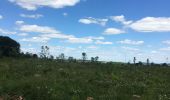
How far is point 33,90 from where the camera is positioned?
18.3m

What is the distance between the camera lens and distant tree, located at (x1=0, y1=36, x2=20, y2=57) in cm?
8600

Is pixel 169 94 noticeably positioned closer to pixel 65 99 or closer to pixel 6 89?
pixel 65 99

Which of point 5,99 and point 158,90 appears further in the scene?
point 158,90

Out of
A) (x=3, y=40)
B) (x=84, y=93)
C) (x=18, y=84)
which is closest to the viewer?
(x=84, y=93)

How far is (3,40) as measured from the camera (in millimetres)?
91562

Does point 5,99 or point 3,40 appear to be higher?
point 3,40

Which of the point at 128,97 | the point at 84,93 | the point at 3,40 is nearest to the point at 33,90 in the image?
the point at 84,93

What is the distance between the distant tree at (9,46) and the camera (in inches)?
3386

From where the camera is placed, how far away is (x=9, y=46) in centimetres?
8981

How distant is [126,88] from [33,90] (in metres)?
5.73

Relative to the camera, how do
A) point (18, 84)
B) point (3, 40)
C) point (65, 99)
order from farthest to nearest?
1. point (3, 40)
2. point (18, 84)
3. point (65, 99)

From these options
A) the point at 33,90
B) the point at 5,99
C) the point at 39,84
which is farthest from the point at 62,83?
the point at 5,99

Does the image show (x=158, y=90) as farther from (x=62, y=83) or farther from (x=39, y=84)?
(x=39, y=84)

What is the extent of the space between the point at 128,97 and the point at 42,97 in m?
4.33
